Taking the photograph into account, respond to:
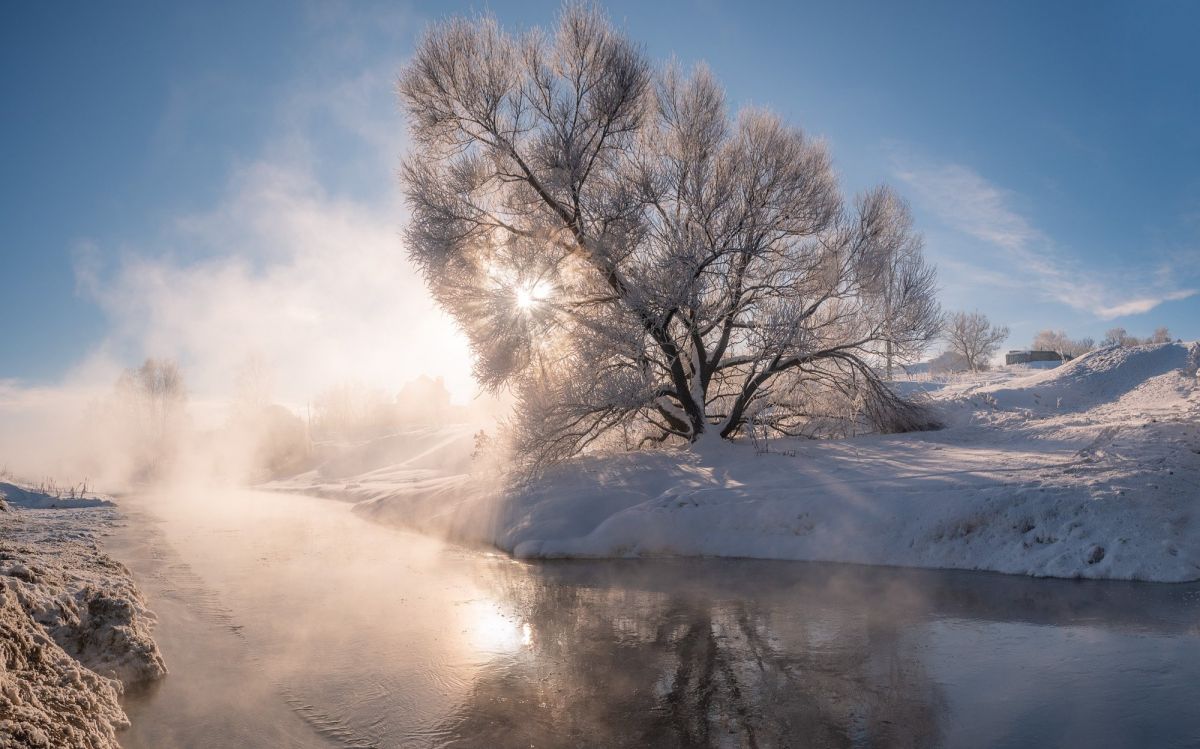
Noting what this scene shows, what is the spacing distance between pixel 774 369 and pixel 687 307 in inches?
106

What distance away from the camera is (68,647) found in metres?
4.24

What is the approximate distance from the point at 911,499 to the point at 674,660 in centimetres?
499

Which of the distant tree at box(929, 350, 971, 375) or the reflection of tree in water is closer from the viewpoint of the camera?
the reflection of tree in water

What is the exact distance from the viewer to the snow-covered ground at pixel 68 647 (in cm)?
278

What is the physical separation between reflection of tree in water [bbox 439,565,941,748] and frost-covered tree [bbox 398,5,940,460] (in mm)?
6590

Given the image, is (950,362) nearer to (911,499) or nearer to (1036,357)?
(1036,357)

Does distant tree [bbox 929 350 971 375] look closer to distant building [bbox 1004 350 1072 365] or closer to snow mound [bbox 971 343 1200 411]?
distant building [bbox 1004 350 1072 365]

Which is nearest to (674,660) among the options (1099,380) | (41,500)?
(1099,380)

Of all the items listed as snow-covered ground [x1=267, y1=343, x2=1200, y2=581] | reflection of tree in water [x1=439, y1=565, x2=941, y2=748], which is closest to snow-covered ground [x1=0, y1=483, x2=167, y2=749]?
reflection of tree in water [x1=439, y1=565, x2=941, y2=748]

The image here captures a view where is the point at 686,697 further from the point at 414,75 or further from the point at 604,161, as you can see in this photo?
the point at 414,75

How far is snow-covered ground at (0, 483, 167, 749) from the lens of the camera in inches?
→ 110

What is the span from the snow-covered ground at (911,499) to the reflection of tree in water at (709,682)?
247 cm

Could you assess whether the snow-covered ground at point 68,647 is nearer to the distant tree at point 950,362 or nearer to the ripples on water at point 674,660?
the ripples on water at point 674,660

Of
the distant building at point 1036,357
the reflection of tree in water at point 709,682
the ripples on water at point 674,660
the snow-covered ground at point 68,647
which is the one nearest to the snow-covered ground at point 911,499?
the ripples on water at point 674,660
